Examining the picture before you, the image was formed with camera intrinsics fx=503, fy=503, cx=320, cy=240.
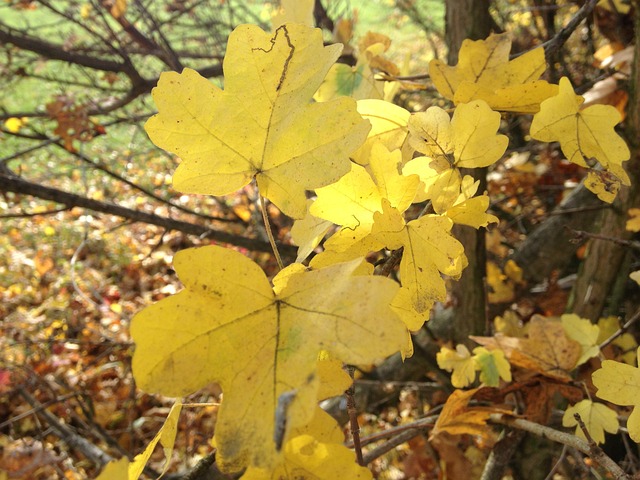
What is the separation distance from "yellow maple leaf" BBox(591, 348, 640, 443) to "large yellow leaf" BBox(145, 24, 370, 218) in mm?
396

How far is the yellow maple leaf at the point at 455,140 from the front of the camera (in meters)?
0.55

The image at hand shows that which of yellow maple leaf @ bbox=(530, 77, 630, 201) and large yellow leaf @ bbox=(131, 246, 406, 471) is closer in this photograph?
large yellow leaf @ bbox=(131, 246, 406, 471)

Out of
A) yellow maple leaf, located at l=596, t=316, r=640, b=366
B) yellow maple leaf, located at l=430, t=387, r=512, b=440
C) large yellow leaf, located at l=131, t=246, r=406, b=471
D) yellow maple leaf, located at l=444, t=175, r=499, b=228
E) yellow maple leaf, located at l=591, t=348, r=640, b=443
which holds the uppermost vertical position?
yellow maple leaf, located at l=444, t=175, r=499, b=228

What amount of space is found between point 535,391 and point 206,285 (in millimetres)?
899

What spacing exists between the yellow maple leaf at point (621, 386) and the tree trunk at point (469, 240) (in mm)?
757

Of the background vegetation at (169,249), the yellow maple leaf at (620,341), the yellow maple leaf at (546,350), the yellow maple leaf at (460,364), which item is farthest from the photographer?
A: the background vegetation at (169,249)

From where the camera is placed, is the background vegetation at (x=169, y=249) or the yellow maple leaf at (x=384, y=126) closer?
the yellow maple leaf at (x=384, y=126)

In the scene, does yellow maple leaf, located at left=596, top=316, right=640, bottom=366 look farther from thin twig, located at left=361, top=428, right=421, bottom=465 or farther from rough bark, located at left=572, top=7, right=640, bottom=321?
thin twig, located at left=361, top=428, right=421, bottom=465

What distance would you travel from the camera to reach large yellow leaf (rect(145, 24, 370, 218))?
0.49 meters

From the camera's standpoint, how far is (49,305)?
4.00 meters

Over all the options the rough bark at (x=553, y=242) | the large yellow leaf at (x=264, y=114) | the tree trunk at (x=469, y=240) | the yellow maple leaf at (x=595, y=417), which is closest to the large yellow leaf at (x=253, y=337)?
the large yellow leaf at (x=264, y=114)

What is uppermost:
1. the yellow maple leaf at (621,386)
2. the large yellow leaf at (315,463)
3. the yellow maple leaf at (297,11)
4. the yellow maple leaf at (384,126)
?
the yellow maple leaf at (297,11)

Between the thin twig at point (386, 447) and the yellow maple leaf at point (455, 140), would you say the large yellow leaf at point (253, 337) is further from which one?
the thin twig at point (386, 447)

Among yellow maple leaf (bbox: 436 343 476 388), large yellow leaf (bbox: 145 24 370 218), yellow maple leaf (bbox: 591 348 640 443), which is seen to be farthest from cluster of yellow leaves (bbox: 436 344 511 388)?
large yellow leaf (bbox: 145 24 370 218)
